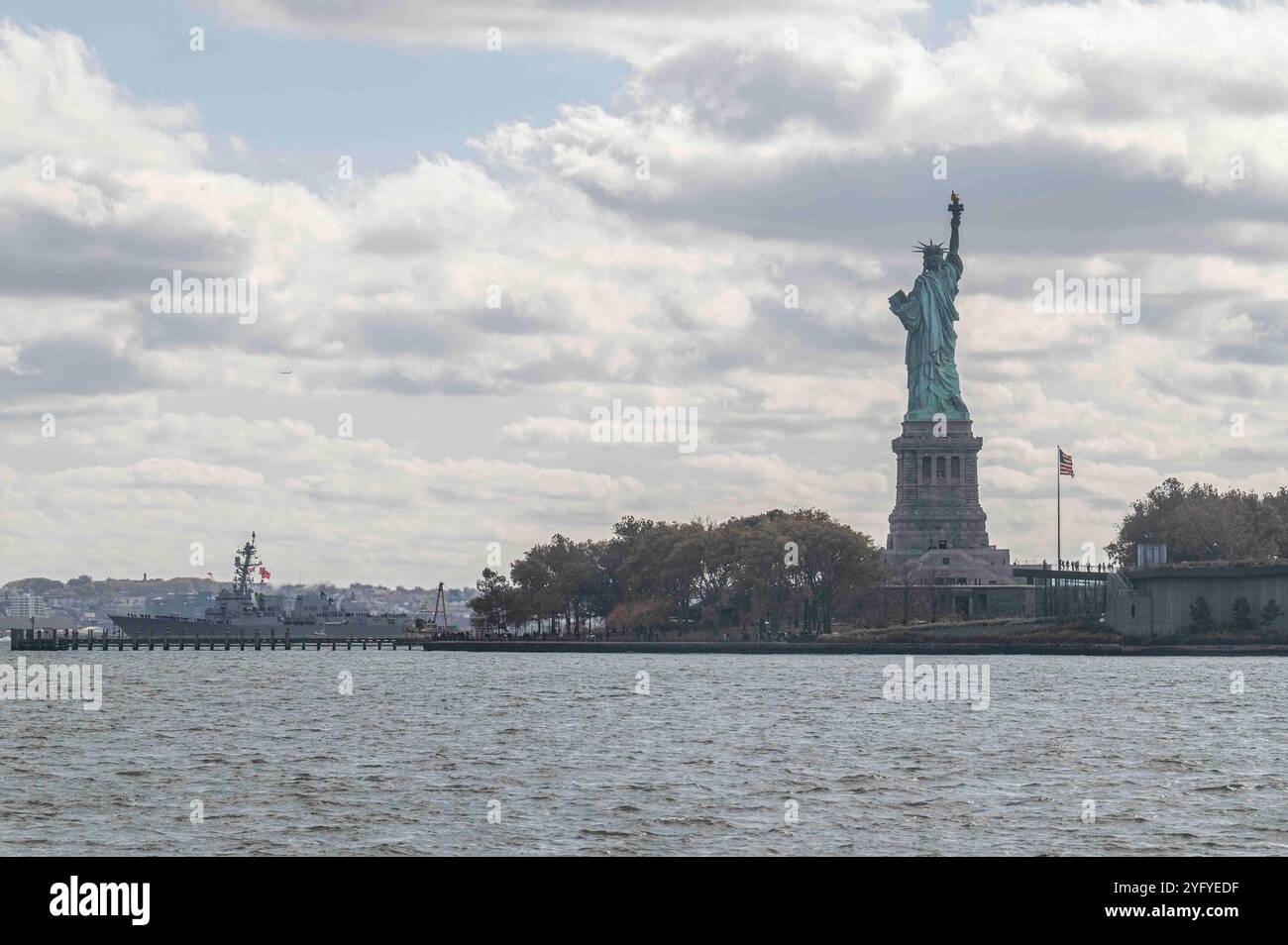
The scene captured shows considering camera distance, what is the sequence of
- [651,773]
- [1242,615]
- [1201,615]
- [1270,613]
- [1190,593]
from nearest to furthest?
[651,773] → [1270,613] → [1242,615] → [1201,615] → [1190,593]

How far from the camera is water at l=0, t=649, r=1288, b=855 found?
41906 millimetres

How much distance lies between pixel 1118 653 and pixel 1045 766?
342 feet

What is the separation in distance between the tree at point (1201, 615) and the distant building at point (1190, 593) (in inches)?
10.9

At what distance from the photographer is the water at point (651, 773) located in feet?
137

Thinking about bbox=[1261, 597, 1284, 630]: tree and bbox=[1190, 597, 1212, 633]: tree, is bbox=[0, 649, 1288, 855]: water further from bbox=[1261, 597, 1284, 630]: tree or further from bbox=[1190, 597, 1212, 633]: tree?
bbox=[1190, 597, 1212, 633]: tree

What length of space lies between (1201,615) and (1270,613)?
18.5 ft

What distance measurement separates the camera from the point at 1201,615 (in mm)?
155250

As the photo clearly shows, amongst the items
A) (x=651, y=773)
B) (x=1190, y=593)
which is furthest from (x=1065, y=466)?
(x=651, y=773)

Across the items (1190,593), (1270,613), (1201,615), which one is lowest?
(1201,615)

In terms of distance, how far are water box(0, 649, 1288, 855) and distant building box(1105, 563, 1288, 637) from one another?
45.3m

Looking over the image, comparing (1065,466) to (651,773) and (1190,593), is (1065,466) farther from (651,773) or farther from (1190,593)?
(651,773)

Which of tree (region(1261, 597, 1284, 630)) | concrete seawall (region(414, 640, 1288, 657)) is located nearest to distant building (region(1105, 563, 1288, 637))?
tree (region(1261, 597, 1284, 630))
